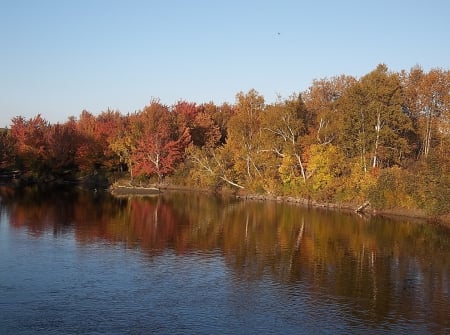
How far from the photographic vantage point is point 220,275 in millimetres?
26172

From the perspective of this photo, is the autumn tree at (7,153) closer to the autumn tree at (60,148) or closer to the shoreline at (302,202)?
the autumn tree at (60,148)

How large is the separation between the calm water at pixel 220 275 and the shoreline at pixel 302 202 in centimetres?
375

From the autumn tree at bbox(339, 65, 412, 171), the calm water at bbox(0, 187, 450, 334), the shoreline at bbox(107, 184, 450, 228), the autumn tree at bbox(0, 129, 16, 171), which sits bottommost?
the calm water at bbox(0, 187, 450, 334)

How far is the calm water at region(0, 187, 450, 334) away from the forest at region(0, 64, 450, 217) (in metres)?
8.37

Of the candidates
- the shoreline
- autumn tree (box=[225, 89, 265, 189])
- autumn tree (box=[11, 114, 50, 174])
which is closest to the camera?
the shoreline

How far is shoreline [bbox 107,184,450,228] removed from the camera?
4797 cm

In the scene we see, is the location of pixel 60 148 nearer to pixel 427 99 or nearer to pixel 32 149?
pixel 32 149

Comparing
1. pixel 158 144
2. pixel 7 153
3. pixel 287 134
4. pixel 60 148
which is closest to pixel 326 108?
pixel 287 134

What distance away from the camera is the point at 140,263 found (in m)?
28.2

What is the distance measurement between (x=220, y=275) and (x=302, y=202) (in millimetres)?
34859

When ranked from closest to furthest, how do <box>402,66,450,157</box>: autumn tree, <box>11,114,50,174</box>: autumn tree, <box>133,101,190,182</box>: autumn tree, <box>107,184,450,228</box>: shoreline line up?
<box>107,184,450,228</box>: shoreline < <box>402,66,450,157</box>: autumn tree < <box>133,101,190,182</box>: autumn tree < <box>11,114,50,174</box>: autumn tree

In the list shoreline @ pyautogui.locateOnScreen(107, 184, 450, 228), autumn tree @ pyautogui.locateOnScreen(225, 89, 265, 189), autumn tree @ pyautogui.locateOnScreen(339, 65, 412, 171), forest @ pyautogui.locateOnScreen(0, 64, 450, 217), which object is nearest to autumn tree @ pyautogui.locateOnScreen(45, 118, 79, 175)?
forest @ pyautogui.locateOnScreen(0, 64, 450, 217)

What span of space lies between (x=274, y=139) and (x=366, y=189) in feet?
52.0

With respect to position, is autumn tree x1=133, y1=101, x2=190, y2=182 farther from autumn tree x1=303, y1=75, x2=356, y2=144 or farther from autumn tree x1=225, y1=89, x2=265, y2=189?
autumn tree x1=303, y1=75, x2=356, y2=144
